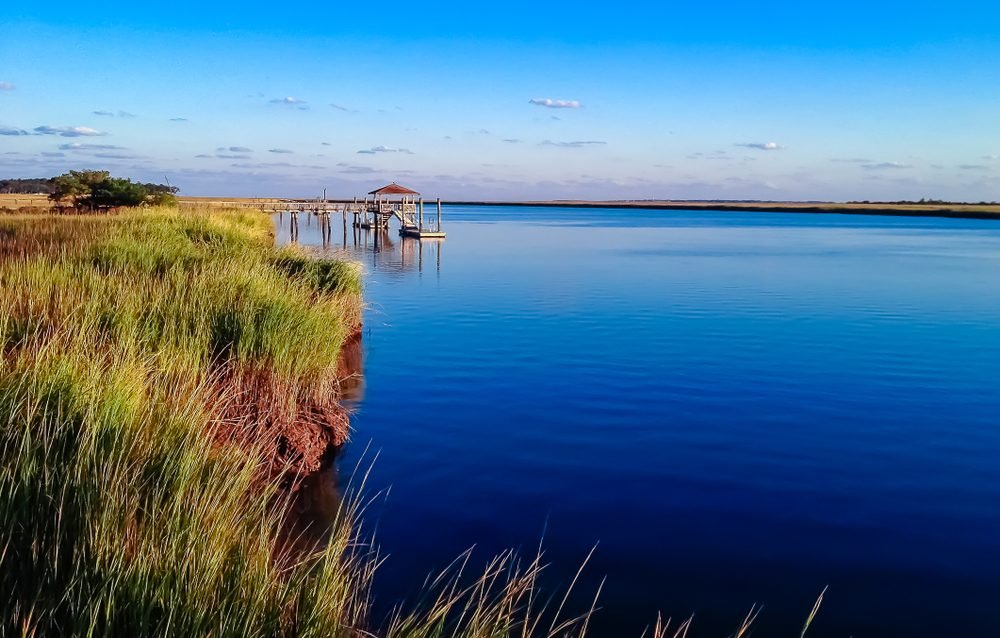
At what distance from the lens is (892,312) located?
22.3m

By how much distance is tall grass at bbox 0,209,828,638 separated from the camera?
3.27 m

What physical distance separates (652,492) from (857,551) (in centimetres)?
217

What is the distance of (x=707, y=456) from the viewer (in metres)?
9.92

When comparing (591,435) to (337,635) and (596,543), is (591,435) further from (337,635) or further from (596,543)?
(337,635)

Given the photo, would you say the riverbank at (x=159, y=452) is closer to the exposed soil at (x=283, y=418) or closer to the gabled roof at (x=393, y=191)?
the exposed soil at (x=283, y=418)

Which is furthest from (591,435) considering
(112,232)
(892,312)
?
(892,312)

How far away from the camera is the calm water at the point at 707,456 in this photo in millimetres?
6734

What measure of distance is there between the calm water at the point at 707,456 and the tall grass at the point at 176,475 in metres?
0.94

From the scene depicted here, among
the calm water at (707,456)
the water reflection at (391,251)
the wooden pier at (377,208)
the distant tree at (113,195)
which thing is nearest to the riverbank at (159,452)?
the calm water at (707,456)

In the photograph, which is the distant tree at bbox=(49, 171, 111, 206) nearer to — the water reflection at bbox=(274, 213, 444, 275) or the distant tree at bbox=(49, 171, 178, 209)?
the distant tree at bbox=(49, 171, 178, 209)

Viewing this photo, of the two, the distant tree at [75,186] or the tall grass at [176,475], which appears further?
the distant tree at [75,186]

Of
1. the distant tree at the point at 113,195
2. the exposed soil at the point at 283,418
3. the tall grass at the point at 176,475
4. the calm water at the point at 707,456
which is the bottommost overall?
the calm water at the point at 707,456

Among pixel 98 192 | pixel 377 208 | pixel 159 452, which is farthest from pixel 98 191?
pixel 159 452

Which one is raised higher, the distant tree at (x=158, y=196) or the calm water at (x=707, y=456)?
the distant tree at (x=158, y=196)
